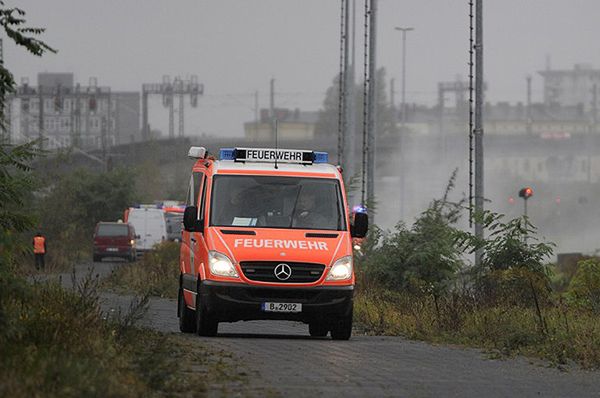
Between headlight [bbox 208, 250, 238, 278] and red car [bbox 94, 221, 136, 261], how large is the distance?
164 ft

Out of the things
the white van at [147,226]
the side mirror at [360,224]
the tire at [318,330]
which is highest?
the side mirror at [360,224]

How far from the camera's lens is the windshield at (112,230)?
228 ft

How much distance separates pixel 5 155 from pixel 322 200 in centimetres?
434

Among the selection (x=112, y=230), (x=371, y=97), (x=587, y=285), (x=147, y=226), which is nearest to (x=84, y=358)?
(x=587, y=285)

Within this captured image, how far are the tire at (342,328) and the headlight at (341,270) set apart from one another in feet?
1.71

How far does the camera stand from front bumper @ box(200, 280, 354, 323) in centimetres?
1958

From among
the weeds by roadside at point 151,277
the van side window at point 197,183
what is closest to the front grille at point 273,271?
the van side window at point 197,183

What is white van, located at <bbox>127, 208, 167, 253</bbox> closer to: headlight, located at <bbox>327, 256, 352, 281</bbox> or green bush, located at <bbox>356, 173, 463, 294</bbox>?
green bush, located at <bbox>356, 173, 463, 294</bbox>

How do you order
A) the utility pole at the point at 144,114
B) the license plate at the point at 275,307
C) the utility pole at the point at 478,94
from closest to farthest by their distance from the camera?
1. the license plate at the point at 275,307
2. the utility pole at the point at 478,94
3. the utility pole at the point at 144,114

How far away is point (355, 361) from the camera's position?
16.4 m

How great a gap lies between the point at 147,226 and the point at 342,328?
180 feet

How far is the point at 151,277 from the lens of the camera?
130ft

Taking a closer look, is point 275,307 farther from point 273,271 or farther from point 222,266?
point 222,266

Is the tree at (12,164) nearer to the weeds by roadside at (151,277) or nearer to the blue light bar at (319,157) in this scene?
the blue light bar at (319,157)
